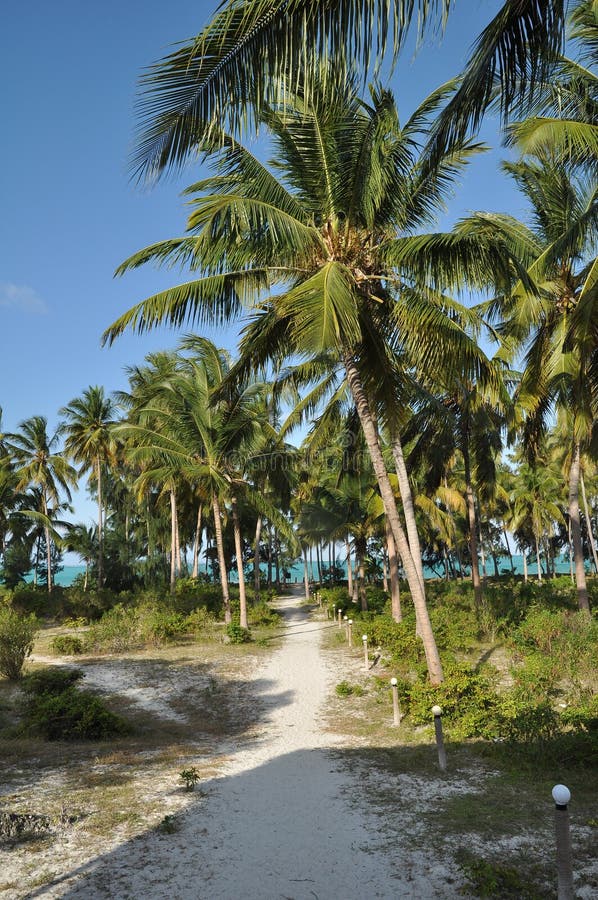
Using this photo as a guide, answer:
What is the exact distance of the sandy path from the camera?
418 centimetres

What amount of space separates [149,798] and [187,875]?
182 centimetres

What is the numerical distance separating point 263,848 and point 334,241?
8103 millimetres

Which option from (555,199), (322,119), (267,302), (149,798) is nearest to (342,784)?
(149,798)

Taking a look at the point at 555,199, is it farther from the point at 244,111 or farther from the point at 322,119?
the point at 244,111

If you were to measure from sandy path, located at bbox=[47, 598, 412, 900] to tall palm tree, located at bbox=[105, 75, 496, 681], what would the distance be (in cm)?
358

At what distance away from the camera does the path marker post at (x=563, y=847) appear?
3551 millimetres

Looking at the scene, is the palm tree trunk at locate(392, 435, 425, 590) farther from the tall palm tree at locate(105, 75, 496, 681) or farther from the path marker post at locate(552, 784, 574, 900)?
the path marker post at locate(552, 784, 574, 900)

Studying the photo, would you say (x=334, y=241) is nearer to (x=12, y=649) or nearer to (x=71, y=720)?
(x=71, y=720)

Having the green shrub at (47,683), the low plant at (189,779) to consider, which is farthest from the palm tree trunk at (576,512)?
the green shrub at (47,683)

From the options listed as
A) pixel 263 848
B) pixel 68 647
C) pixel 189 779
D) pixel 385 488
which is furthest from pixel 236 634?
pixel 263 848

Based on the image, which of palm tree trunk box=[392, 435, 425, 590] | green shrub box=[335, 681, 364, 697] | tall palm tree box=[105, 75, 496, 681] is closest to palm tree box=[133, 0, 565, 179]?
tall palm tree box=[105, 75, 496, 681]

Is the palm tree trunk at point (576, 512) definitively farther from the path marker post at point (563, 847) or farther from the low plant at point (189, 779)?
the path marker post at point (563, 847)

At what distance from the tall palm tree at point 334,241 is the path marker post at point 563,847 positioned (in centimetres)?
592

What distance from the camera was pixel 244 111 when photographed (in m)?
4.30
